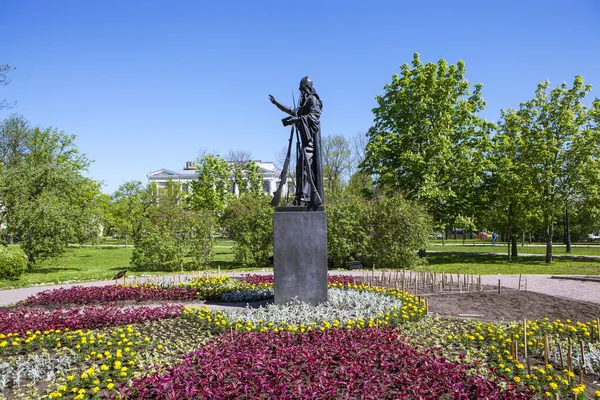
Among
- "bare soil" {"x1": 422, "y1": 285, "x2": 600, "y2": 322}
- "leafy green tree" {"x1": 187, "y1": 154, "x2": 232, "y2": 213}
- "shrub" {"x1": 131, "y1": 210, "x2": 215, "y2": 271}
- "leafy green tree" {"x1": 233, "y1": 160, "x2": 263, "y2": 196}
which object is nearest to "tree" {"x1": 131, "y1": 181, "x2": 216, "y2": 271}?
"shrub" {"x1": 131, "y1": 210, "x2": 215, "y2": 271}

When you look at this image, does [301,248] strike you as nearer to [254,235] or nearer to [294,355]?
[294,355]

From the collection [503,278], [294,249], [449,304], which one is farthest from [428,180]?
[294,249]

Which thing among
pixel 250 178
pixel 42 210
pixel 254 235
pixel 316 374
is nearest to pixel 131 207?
pixel 250 178

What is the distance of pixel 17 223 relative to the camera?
1845 cm

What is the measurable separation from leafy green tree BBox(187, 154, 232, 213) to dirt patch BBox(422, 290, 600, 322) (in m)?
35.5

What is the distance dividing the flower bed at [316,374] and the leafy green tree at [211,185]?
38829 mm

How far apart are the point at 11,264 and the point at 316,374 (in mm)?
14893

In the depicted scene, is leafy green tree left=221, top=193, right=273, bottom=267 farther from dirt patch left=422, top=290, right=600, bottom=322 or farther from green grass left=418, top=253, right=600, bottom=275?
dirt patch left=422, top=290, right=600, bottom=322

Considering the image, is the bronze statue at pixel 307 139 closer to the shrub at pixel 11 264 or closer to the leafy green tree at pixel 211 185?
the shrub at pixel 11 264

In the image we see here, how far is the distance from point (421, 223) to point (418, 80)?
9190 millimetres

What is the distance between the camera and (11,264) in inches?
609

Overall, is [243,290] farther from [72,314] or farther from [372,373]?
[372,373]

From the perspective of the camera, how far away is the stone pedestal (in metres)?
7.88

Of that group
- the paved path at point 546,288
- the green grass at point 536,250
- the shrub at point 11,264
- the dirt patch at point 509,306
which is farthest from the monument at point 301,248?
the green grass at point 536,250
